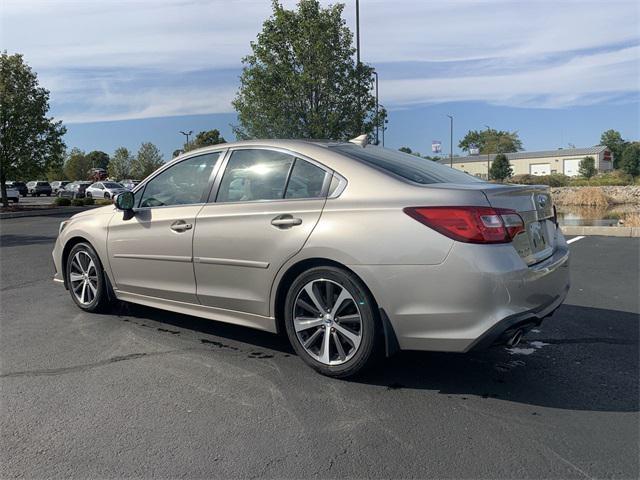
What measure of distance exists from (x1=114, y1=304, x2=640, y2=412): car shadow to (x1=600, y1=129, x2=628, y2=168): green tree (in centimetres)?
11937

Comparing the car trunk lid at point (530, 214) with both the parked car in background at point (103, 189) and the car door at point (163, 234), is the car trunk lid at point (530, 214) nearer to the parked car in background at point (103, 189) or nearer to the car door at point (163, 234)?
the car door at point (163, 234)

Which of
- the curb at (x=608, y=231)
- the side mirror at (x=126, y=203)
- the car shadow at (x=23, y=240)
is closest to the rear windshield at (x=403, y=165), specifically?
the side mirror at (x=126, y=203)

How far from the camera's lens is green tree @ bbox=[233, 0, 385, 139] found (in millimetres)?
17625

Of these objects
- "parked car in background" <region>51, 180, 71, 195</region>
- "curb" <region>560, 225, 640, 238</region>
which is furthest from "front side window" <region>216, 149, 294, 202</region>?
"parked car in background" <region>51, 180, 71, 195</region>

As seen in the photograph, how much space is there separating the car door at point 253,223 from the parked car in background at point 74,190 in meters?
47.6

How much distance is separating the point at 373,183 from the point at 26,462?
249 centimetres

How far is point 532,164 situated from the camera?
10462cm

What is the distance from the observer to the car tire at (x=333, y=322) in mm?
3389

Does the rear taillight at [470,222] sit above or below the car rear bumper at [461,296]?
above

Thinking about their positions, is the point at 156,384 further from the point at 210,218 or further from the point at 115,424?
the point at 210,218

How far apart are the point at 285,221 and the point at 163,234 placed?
1330mm

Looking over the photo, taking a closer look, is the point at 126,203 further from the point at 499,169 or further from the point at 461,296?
the point at 499,169

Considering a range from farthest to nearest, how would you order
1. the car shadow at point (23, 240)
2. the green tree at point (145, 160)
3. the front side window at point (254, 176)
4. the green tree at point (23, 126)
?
the green tree at point (145, 160), the green tree at point (23, 126), the car shadow at point (23, 240), the front side window at point (254, 176)

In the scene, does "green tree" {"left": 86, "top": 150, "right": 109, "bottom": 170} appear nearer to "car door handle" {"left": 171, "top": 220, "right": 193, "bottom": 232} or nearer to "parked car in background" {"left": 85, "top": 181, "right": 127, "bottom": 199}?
"parked car in background" {"left": 85, "top": 181, "right": 127, "bottom": 199}
